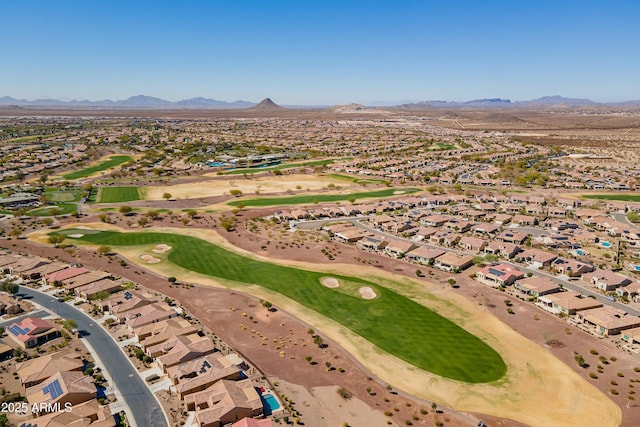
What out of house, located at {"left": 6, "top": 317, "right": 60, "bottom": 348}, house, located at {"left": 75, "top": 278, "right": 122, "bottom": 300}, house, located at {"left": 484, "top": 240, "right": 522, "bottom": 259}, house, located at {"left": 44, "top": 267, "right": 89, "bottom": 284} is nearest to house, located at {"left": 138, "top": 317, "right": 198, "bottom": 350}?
house, located at {"left": 6, "top": 317, "right": 60, "bottom": 348}

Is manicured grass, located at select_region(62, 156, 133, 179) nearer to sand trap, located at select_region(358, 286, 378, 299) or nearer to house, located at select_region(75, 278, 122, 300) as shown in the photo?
house, located at select_region(75, 278, 122, 300)

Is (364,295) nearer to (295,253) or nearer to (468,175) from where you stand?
(295,253)

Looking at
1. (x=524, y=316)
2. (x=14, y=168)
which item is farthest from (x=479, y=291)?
(x=14, y=168)

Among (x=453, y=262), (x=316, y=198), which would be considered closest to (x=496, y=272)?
(x=453, y=262)

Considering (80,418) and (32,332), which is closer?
(80,418)

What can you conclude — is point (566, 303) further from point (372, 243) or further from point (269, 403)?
point (269, 403)

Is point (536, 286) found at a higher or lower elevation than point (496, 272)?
lower
